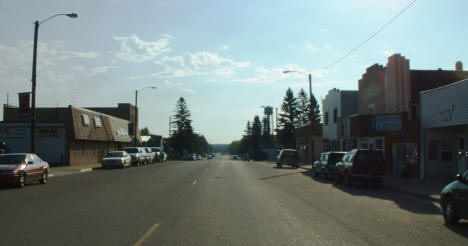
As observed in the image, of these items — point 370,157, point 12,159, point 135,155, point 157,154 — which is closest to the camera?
point 12,159

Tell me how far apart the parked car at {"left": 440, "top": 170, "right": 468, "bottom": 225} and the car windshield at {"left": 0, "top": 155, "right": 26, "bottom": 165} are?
17.6 meters

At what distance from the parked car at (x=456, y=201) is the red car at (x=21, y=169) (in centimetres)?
1653

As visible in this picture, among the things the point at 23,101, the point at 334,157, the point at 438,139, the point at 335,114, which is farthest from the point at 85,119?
the point at 438,139

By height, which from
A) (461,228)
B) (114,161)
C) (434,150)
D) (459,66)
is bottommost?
(461,228)

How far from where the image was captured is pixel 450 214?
11453 millimetres

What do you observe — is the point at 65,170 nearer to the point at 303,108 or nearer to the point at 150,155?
the point at 150,155

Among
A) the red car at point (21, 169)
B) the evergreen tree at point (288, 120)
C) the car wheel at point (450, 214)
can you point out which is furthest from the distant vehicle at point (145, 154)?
the evergreen tree at point (288, 120)

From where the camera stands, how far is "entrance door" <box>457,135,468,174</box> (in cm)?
2322

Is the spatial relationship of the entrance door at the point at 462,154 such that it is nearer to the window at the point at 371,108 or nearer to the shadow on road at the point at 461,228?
the window at the point at 371,108

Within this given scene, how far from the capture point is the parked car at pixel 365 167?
74.9 ft

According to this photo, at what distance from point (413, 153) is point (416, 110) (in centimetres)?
264

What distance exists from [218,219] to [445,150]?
1933 cm

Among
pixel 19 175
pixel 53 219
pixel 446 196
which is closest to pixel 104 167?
pixel 19 175

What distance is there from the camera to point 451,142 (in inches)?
1052
